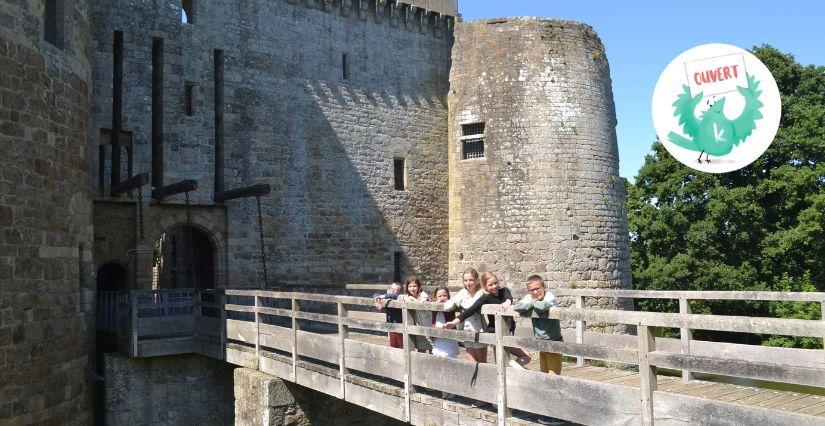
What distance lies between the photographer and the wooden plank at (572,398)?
4.66 metres

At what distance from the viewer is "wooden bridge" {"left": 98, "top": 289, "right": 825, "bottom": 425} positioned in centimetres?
427

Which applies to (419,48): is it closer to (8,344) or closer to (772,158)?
(772,158)

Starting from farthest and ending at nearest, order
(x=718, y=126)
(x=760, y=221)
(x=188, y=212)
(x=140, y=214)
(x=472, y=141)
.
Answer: (x=760, y=221)
(x=472, y=141)
(x=188, y=212)
(x=140, y=214)
(x=718, y=126)

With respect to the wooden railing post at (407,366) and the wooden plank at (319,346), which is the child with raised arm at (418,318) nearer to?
the wooden railing post at (407,366)

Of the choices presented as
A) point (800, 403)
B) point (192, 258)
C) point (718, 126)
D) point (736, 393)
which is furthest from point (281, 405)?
point (192, 258)

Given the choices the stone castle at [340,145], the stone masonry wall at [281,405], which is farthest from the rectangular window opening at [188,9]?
the stone masonry wall at [281,405]

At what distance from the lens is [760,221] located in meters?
19.6

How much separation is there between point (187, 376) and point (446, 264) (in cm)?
754

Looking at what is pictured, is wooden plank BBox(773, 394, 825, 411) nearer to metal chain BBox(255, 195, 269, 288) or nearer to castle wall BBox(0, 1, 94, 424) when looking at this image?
castle wall BBox(0, 1, 94, 424)

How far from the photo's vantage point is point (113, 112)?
43.1 ft

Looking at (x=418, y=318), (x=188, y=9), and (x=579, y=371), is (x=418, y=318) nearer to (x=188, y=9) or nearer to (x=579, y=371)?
(x=579, y=371)

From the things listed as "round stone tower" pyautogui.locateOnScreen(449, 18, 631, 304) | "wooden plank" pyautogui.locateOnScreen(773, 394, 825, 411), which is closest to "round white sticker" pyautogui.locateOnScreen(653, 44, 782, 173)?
"wooden plank" pyautogui.locateOnScreen(773, 394, 825, 411)

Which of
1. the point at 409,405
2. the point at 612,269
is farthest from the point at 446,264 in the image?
the point at 409,405

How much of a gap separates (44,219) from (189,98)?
5308 millimetres
